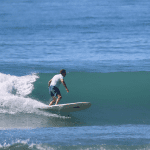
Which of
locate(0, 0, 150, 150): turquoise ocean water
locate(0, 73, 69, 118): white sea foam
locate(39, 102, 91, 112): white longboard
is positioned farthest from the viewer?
locate(0, 73, 69, 118): white sea foam

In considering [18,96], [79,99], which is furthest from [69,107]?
[18,96]

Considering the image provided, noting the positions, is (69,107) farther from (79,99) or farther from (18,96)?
(18,96)

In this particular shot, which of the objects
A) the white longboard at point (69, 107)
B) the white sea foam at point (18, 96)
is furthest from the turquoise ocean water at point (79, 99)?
the white longboard at point (69, 107)

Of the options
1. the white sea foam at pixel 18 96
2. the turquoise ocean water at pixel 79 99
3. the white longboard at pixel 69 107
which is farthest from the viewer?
the white sea foam at pixel 18 96

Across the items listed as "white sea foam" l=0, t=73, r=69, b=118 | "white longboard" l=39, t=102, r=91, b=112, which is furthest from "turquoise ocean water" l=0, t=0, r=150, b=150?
"white longboard" l=39, t=102, r=91, b=112

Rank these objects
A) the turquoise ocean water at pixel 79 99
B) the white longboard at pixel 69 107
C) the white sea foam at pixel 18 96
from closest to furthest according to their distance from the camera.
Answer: the turquoise ocean water at pixel 79 99 → the white longboard at pixel 69 107 → the white sea foam at pixel 18 96

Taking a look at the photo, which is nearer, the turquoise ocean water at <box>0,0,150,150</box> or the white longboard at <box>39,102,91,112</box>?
the turquoise ocean water at <box>0,0,150,150</box>

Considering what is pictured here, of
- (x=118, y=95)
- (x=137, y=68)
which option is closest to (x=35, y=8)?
(x=137, y=68)

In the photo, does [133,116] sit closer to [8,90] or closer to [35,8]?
[8,90]

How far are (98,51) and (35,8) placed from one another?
54048mm

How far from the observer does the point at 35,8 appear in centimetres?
7456

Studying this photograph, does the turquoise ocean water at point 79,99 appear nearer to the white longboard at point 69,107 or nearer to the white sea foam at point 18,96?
the white sea foam at point 18,96

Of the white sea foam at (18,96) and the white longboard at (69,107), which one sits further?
the white sea foam at (18,96)

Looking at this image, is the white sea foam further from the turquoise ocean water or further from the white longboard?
the white longboard
